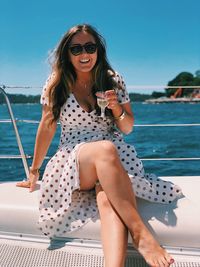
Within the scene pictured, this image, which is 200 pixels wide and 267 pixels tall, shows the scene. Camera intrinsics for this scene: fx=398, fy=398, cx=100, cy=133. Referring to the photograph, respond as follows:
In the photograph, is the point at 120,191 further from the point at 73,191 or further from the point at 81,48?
the point at 81,48

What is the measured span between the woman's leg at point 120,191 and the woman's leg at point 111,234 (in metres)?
0.03

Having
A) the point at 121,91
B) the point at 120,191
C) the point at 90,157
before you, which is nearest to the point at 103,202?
the point at 120,191

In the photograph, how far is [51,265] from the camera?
1.65 metres

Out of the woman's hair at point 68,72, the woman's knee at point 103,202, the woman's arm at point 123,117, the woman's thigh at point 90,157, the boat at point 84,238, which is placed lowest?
the boat at point 84,238

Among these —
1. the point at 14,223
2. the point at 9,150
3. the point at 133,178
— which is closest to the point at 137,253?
the point at 133,178

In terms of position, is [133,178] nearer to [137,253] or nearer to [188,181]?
[137,253]

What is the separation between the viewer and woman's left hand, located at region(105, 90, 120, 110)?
184 cm

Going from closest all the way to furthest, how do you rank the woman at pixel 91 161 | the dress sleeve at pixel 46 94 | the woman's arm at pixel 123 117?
1. the woman at pixel 91 161
2. the woman's arm at pixel 123 117
3. the dress sleeve at pixel 46 94

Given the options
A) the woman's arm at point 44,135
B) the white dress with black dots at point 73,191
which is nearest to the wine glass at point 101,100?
the white dress with black dots at point 73,191

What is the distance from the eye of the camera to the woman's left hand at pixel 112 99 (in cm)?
184

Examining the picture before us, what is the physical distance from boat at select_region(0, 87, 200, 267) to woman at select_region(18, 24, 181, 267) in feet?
0.19

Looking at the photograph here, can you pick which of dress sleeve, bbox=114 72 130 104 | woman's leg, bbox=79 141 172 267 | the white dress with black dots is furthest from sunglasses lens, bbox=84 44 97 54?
woman's leg, bbox=79 141 172 267

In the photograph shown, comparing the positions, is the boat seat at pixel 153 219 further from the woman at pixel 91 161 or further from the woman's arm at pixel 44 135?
the woman's arm at pixel 44 135

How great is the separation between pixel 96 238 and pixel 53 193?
0.93 feet
